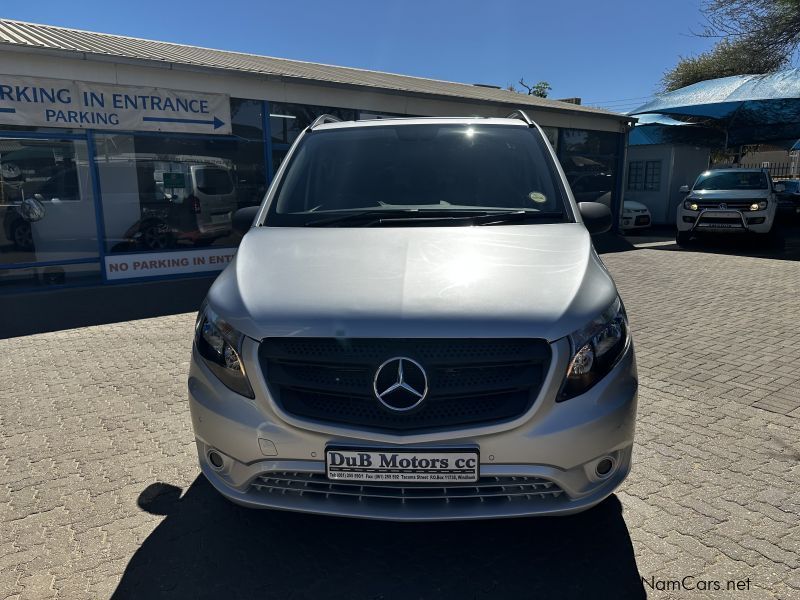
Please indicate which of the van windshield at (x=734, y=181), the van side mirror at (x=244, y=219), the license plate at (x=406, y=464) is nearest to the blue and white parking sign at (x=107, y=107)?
the van side mirror at (x=244, y=219)

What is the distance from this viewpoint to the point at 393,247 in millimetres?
2812

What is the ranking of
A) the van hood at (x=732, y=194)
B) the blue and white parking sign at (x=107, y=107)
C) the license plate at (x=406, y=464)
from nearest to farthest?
the license plate at (x=406, y=464)
the blue and white parking sign at (x=107, y=107)
the van hood at (x=732, y=194)

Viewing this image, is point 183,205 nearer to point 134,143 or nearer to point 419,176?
point 134,143

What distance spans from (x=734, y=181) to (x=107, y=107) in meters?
14.2

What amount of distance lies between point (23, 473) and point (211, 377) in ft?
6.16

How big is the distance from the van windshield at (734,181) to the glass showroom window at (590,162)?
10.5 feet

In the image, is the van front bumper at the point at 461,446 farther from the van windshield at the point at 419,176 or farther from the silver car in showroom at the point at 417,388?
the van windshield at the point at 419,176

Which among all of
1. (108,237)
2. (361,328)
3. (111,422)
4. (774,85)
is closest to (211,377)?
(361,328)

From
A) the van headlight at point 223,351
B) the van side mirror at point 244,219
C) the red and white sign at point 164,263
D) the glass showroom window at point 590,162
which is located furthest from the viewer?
the glass showroom window at point 590,162

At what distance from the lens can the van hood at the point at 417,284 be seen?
2.26 metres

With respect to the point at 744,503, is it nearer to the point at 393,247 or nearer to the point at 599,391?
the point at 599,391

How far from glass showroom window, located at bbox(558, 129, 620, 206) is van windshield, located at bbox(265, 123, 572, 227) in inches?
542

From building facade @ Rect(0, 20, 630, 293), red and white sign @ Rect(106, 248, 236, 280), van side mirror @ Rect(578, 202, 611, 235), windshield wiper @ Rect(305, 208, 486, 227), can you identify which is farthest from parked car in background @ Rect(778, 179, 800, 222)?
windshield wiper @ Rect(305, 208, 486, 227)

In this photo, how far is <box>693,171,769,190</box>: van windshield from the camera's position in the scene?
48.2 ft
